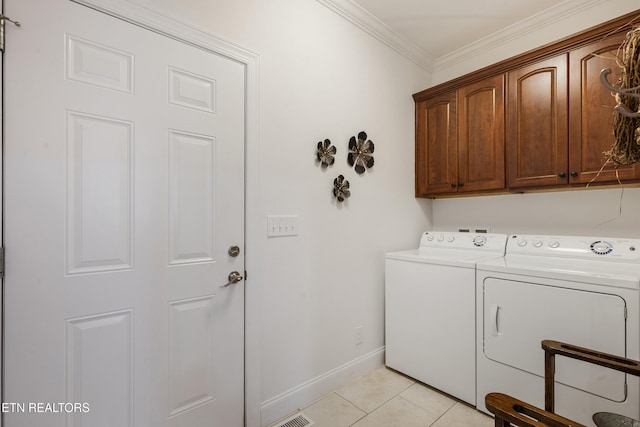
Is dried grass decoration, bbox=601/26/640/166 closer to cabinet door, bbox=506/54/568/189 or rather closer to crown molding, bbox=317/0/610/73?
cabinet door, bbox=506/54/568/189

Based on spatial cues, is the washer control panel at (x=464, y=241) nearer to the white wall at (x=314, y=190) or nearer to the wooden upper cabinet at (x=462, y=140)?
the white wall at (x=314, y=190)

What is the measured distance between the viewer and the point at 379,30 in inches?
92.2

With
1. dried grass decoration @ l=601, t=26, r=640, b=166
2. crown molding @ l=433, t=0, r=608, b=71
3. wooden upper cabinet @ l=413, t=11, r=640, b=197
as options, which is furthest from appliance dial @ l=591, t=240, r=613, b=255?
crown molding @ l=433, t=0, r=608, b=71

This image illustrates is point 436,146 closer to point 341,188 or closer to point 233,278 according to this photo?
point 341,188

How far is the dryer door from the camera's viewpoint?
4.63 ft

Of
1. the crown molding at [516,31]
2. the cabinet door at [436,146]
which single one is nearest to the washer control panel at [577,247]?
the cabinet door at [436,146]

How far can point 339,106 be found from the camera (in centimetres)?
210

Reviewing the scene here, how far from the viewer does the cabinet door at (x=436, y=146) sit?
8.09 feet

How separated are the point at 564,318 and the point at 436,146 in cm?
157

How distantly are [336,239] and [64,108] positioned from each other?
157cm

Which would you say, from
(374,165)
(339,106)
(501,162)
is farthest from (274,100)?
(501,162)

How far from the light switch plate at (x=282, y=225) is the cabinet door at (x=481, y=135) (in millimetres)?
1468

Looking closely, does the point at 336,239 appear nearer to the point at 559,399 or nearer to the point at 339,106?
the point at 339,106

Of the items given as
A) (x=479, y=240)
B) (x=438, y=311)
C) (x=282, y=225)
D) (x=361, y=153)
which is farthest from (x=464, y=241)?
(x=282, y=225)
